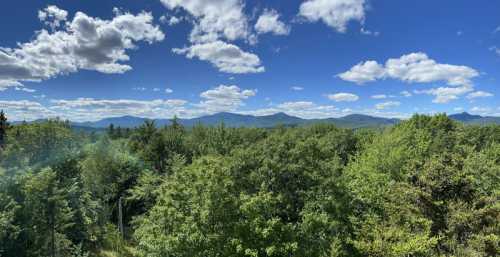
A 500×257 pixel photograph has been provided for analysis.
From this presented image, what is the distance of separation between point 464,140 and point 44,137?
180 feet

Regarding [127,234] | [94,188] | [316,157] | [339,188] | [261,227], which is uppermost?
[316,157]

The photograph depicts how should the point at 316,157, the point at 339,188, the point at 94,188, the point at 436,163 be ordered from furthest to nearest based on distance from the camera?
the point at 94,188 < the point at 316,157 < the point at 339,188 < the point at 436,163

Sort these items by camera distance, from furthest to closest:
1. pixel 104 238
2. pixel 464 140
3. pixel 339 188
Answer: pixel 464 140 → pixel 104 238 → pixel 339 188

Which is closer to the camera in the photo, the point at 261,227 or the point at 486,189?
the point at 261,227

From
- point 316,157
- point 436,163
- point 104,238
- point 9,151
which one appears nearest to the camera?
point 436,163

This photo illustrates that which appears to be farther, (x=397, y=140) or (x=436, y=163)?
(x=397, y=140)

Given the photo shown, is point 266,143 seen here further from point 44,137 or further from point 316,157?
point 44,137

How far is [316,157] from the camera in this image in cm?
2153

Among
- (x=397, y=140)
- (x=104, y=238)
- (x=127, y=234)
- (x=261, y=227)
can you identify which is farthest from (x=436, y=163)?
(x=127, y=234)

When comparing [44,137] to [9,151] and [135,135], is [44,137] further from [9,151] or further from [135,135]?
[135,135]

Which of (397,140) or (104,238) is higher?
(397,140)

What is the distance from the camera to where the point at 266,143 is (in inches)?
904

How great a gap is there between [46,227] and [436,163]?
2349 cm

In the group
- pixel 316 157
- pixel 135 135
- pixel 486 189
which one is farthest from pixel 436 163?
pixel 135 135
